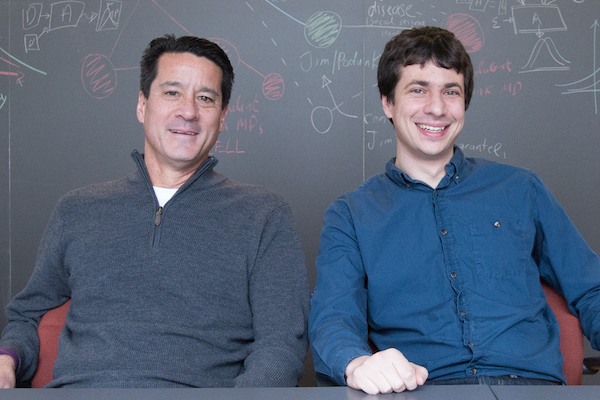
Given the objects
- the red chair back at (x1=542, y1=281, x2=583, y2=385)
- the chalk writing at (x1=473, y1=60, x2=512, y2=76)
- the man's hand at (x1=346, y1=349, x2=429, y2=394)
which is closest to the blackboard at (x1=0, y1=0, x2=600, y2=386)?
the chalk writing at (x1=473, y1=60, x2=512, y2=76)

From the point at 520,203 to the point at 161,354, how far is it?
1.07 m

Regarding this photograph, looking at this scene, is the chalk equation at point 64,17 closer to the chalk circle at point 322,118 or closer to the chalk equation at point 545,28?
the chalk circle at point 322,118

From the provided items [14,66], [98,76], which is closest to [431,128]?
[98,76]

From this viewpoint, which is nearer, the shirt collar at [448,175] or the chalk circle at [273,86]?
the shirt collar at [448,175]

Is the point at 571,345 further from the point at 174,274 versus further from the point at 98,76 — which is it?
the point at 98,76

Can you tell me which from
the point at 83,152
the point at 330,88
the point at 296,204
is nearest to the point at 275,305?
the point at 296,204

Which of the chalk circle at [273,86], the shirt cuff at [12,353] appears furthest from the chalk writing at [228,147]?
the shirt cuff at [12,353]

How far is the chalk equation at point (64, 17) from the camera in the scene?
3.32m

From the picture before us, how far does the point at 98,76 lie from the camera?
3324 millimetres

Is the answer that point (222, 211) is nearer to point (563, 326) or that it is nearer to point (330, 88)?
point (563, 326)

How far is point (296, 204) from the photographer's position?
3.31m

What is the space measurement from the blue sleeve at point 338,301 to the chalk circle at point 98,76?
225 centimetres

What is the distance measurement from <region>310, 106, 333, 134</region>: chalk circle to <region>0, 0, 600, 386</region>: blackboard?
1cm

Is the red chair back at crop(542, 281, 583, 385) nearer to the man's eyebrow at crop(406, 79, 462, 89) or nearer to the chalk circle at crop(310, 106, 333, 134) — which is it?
the man's eyebrow at crop(406, 79, 462, 89)
